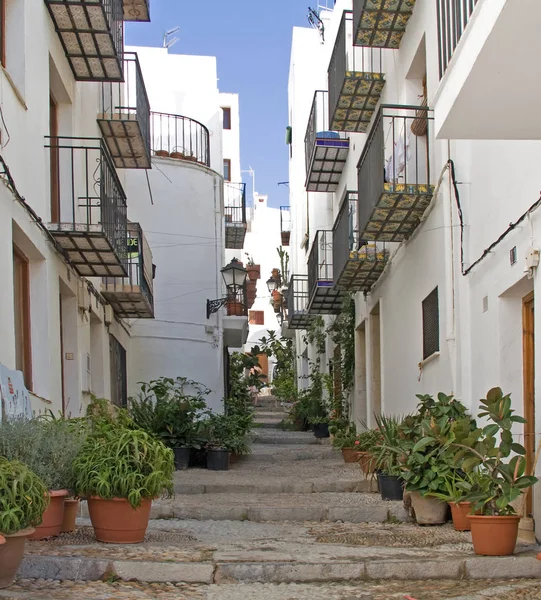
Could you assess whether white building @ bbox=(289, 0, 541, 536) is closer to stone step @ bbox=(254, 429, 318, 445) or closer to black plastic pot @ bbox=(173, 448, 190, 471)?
stone step @ bbox=(254, 429, 318, 445)

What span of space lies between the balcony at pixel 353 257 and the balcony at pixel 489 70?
24.2ft

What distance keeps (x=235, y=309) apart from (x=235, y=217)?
6107 mm

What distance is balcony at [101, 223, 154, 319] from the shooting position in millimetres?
14891

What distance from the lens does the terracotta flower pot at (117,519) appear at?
23.4ft

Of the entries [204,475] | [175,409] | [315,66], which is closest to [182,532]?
[204,475]

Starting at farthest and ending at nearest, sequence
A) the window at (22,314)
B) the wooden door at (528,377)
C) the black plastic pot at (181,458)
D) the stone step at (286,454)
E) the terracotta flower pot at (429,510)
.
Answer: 1. the stone step at (286,454)
2. the black plastic pot at (181,458)
3. the window at (22,314)
4. the terracotta flower pot at (429,510)
5. the wooden door at (528,377)

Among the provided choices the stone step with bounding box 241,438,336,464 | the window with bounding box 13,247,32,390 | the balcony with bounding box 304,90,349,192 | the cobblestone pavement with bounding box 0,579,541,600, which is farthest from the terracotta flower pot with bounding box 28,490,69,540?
the balcony with bounding box 304,90,349,192

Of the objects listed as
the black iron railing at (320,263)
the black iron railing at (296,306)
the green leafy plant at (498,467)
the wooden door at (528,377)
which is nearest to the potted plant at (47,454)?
the green leafy plant at (498,467)

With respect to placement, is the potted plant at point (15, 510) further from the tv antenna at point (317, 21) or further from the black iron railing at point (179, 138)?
the tv antenna at point (317, 21)

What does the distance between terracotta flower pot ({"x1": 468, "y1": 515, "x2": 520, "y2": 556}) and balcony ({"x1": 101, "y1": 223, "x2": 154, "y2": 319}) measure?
840 centimetres

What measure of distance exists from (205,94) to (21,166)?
15.3 meters

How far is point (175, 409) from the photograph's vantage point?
575 inches

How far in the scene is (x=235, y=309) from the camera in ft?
69.8

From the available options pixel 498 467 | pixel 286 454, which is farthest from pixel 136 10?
pixel 498 467
